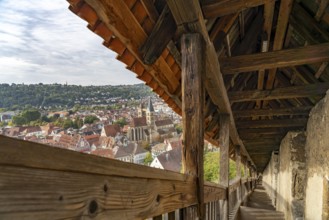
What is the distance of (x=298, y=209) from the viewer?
21.4 ft

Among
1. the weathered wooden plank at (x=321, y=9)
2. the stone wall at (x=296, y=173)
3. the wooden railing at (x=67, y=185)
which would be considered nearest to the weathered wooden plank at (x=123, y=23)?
the wooden railing at (x=67, y=185)

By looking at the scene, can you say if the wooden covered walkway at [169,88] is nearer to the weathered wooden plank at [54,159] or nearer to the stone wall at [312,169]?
the weathered wooden plank at [54,159]

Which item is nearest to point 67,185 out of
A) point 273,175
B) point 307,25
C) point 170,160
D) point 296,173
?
point 307,25

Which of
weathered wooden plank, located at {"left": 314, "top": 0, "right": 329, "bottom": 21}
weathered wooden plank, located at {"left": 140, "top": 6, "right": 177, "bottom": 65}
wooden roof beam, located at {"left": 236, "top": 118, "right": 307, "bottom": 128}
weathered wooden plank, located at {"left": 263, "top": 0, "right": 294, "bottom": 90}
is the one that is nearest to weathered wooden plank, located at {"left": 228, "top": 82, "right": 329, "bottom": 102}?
weathered wooden plank, located at {"left": 263, "top": 0, "right": 294, "bottom": 90}

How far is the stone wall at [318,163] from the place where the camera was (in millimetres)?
4395

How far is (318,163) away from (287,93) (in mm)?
1646

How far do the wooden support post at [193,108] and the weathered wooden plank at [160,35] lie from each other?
168mm

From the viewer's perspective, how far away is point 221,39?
3262 millimetres

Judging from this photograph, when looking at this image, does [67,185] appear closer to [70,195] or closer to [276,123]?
[70,195]

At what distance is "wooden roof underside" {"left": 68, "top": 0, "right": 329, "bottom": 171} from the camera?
2.03 meters

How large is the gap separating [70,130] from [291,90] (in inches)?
147

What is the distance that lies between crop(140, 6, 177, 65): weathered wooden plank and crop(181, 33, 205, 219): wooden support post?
0.55 ft

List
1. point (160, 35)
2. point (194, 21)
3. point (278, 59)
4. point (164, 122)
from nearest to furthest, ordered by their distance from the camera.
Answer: point (194, 21) → point (160, 35) → point (278, 59) → point (164, 122)

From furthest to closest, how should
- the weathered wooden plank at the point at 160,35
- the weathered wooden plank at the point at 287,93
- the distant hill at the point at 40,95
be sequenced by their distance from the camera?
the weathered wooden plank at the point at 287,93 → the weathered wooden plank at the point at 160,35 → the distant hill at the point at 40,95
